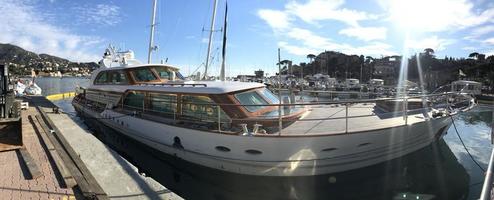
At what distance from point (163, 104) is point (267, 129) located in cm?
426

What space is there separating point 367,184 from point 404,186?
0.93 m

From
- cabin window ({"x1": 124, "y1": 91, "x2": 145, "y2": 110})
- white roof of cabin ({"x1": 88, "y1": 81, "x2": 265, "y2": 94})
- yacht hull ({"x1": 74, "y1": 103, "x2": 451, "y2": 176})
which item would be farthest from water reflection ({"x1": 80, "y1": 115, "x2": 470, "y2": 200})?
cabin window ({"x1": 124, "y1": 91, "x2": 145, "y2": 110})

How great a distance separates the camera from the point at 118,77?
15180 mm

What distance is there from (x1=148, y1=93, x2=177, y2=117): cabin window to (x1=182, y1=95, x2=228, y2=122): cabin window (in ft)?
1.29

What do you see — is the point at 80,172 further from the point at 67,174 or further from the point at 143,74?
the point at 143,74

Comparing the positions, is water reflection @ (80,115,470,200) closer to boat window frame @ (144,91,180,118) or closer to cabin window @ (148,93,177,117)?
boat window frame @ (144,91,180,118)

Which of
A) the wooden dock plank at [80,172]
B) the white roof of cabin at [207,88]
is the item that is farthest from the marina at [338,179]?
the wooden dock plank at [80,172]

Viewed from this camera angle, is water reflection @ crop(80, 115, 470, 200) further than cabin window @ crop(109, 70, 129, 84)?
No

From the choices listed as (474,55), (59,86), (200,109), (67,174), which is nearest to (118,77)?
(200,109)

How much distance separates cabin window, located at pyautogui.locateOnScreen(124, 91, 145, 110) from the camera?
12.9 meters

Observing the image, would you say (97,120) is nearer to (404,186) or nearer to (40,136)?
(40,136)

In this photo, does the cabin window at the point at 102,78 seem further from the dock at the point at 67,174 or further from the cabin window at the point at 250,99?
the cabin window at the point at 250,99

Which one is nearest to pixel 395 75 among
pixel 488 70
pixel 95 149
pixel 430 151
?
pixel 488 70

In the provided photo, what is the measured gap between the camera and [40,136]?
8.95 metres
